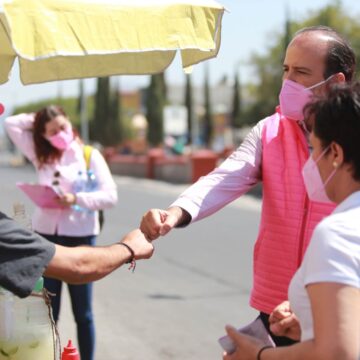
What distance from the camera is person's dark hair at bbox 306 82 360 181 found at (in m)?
2.11

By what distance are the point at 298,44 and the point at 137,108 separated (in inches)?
4108

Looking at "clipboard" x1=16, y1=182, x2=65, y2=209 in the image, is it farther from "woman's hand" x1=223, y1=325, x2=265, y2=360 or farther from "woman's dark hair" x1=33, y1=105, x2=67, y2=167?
"woman's hand" x1=223, y1=325, x2=265, y2=360

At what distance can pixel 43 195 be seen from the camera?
5.54m

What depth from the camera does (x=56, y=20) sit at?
3.14 metres

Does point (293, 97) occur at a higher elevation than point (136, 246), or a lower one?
higher

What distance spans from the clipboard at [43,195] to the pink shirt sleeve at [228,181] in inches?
92.4

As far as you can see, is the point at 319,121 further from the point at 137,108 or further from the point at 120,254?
the point at 137,108

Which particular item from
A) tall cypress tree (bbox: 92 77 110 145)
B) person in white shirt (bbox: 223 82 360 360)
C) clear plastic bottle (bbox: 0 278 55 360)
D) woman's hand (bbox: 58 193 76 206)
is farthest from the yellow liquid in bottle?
tall cypress tree (bbox: 92 77 110 145)

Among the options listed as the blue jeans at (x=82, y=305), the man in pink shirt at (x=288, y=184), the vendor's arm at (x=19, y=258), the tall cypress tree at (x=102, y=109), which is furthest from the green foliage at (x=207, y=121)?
the vendor's arm at (x=19, y=258)

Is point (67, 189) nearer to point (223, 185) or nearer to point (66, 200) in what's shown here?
point (66, 200)

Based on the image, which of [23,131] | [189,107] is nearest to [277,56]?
[189,107]

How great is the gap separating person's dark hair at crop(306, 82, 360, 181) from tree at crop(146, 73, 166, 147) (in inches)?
2421

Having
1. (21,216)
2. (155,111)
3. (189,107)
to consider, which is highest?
(21,216)

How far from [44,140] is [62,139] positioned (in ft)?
0.60
